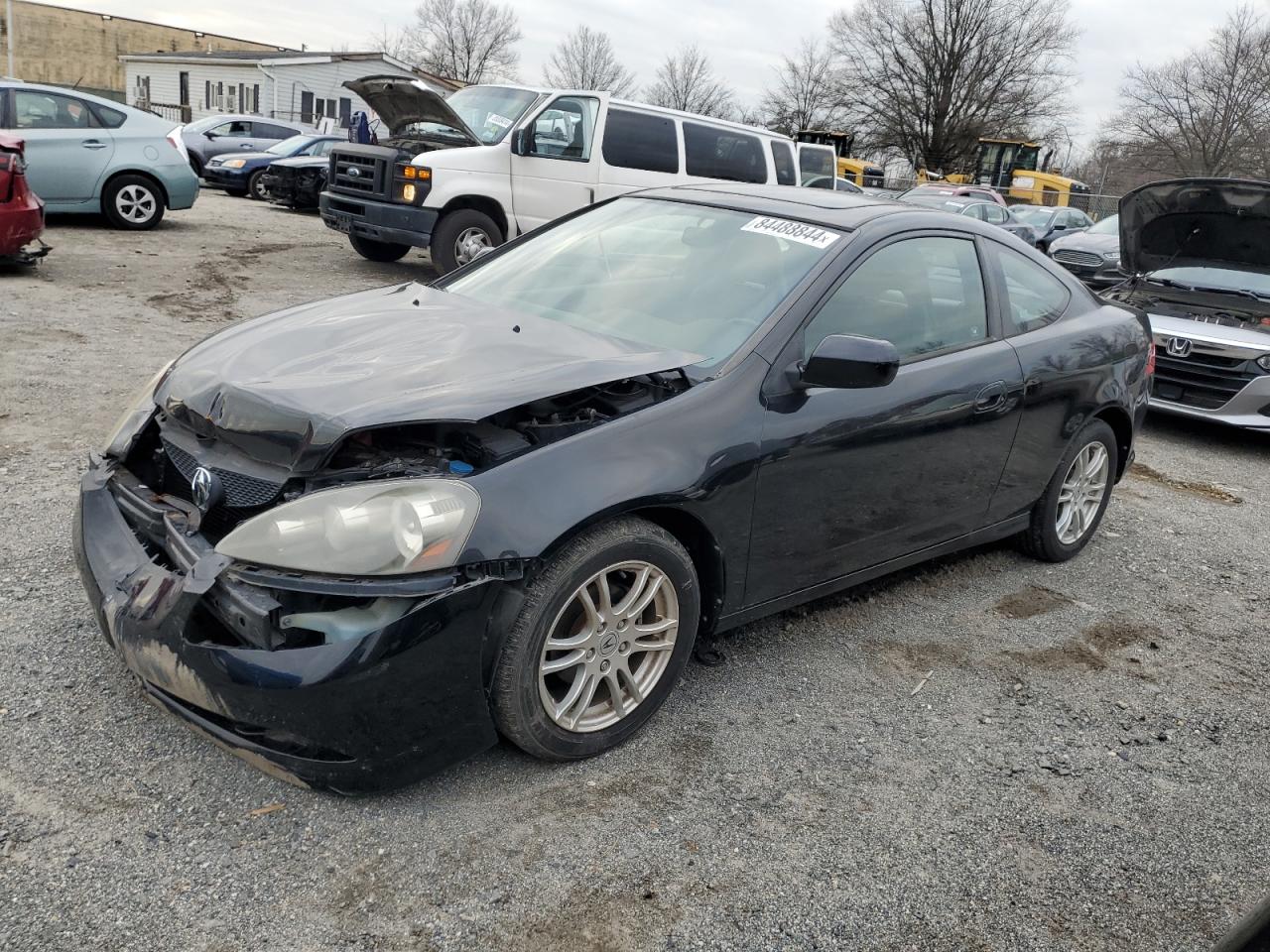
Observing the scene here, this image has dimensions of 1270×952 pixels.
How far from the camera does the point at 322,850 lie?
2.41m

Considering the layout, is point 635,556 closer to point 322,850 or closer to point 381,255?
point 322,850

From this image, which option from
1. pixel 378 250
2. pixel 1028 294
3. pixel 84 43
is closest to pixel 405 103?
pixel 378 250

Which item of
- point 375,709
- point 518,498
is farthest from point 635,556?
point 375,709

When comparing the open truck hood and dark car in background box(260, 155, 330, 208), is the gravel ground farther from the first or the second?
dark car in background box(260, 155, 330, 208)

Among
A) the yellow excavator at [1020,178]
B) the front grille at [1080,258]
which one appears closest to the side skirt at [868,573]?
the front grille at [1080,258]

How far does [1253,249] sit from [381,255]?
9.32 m

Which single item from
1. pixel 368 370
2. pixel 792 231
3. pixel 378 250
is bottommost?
pixel 378 250

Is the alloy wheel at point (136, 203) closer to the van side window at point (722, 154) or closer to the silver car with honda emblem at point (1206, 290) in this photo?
the van side window at point (722, 154)

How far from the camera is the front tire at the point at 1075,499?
4.49 meters

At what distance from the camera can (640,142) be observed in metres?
10.7

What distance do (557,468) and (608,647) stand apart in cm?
55

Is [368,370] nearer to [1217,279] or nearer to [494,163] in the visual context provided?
[1217,279]

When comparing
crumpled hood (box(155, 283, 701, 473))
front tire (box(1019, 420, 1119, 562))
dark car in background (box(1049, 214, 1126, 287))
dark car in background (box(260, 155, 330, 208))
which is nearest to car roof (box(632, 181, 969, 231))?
crumpled hood (box(155, 283, 701, 473))

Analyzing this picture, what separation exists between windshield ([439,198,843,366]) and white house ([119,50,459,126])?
39819mm
